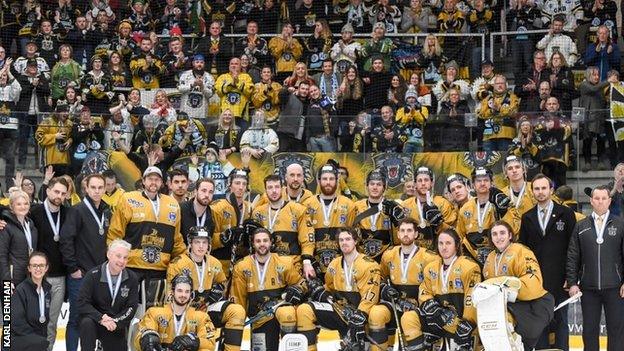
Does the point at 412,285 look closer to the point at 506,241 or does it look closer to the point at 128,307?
the point at 506,241

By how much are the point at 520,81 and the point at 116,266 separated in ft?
21.0

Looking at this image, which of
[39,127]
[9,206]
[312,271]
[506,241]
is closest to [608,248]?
[506,241]

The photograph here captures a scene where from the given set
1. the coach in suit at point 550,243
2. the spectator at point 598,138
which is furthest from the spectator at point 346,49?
the coach in suit at point 550,243

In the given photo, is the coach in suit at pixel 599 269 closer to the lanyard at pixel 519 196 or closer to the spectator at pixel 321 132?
the lanyard at pixel 519 196

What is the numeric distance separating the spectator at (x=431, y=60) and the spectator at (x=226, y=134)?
3.46 meters

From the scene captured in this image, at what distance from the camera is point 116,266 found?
11281mm

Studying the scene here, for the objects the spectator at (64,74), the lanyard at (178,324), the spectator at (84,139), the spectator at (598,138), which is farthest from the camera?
the spectator at (64,74)

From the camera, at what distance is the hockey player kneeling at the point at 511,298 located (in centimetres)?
1099

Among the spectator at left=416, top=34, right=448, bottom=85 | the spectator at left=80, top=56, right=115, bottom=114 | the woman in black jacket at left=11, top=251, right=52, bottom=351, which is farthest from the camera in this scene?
the spectator at left=416, top=34, right=448, bottom=85

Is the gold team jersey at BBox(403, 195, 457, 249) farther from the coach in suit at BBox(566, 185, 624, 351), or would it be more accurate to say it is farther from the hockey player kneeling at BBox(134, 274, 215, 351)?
the hockey player kneeling at BBox(134, 274, 215, 351)

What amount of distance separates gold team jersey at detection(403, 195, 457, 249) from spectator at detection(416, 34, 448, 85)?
16.3 feet

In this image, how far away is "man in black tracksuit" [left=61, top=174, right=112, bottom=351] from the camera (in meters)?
11.7

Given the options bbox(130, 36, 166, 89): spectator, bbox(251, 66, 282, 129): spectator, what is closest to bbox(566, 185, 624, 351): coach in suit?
bbox(251, 66, 282, 129): spectator

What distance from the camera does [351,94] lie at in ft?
52.3
